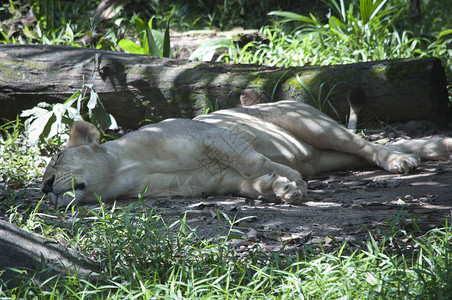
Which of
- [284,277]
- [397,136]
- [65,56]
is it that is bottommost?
[397,136]

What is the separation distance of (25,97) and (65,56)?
0.75m

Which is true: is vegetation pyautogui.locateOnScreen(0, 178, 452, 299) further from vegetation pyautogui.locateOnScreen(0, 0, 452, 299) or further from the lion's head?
the lion's head

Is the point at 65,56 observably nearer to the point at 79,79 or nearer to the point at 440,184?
the point at 79,79

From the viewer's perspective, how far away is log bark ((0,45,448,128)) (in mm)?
6070

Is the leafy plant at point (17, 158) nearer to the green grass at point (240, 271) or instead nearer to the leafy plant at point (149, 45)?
the leafy plant at point (149, 45)

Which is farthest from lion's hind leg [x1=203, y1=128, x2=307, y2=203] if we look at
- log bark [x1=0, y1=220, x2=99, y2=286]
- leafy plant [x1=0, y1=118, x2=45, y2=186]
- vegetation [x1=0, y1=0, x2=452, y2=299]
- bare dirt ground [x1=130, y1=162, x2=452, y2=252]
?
leafy plant [x1=0, y1=118, x2=45, y2=186]

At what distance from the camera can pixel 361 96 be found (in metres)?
5.77

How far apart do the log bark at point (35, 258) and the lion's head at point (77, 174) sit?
3.51ft

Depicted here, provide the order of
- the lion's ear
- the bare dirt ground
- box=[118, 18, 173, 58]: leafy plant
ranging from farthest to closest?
box=[118, 18, 173, 58]: leafy plant → the lion's ear → the bare dirt ground

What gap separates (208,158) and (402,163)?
6.16 feet

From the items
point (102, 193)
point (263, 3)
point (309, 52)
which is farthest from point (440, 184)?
point (263, 3)

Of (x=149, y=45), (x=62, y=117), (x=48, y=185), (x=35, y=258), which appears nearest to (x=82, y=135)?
(x=48, y=185)

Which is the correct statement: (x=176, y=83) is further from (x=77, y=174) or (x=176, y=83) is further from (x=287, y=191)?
(x=287, y=191)

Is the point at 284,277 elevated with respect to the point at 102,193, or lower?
elevated
